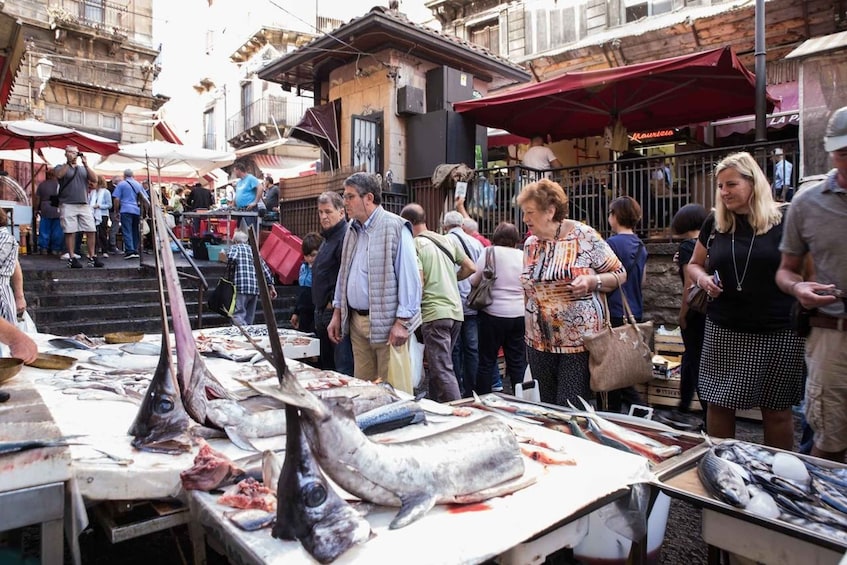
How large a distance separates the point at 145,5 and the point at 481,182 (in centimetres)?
2301

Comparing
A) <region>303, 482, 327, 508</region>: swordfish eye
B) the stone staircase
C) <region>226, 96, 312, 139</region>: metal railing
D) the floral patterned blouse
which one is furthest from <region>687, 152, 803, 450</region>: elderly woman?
<region>226, 96, 312, 139</region>: metal railing

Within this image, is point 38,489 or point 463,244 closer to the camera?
point 38,489

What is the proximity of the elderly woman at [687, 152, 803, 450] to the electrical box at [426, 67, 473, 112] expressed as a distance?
9.48m

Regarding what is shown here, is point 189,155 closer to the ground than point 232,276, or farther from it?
farther from it

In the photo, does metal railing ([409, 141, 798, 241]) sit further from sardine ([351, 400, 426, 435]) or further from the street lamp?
the street lamp

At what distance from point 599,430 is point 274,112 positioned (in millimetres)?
32288

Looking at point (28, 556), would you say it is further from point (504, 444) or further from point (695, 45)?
point (695, 45)

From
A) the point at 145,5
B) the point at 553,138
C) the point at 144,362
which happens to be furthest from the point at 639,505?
the point at 145,5

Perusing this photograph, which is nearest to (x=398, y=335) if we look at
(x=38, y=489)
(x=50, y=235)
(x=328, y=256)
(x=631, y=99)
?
(x=328, y=256)

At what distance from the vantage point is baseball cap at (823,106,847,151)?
2.44 m

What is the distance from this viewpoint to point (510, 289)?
573cm

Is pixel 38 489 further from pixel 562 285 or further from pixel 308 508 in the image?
pixel 562 285

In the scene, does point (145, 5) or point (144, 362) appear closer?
point (144, 362)

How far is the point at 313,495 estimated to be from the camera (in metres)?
1.39
